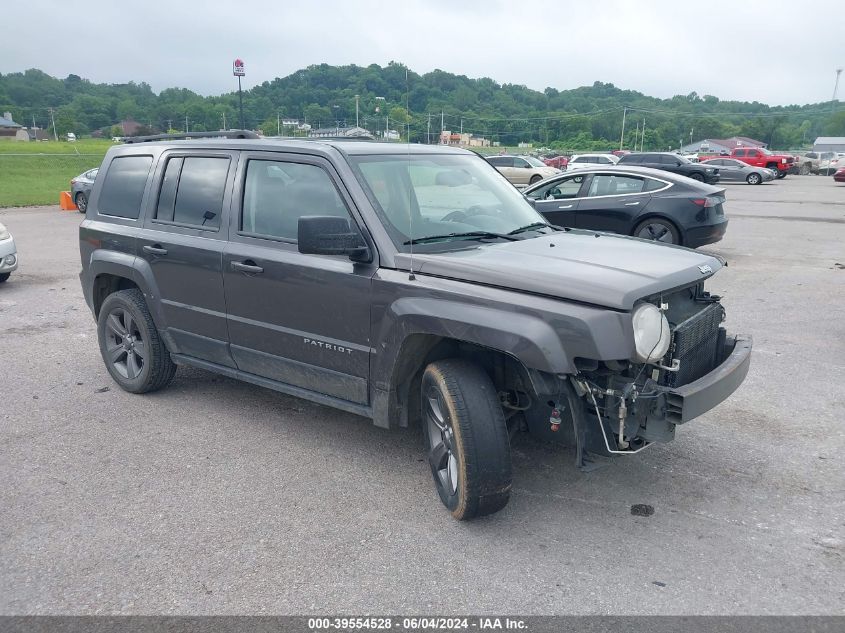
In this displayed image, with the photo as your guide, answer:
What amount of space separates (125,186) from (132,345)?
125 centimetres

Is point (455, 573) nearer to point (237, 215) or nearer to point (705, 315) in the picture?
point (705, 315)

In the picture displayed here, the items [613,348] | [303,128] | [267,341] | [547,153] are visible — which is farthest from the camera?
[547,153]

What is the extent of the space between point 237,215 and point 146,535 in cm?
208

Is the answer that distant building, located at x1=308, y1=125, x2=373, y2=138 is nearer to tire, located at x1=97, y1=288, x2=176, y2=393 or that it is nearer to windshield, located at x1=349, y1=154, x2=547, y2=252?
windshield, located at x1=349, y1=154, x2=547, y2=252

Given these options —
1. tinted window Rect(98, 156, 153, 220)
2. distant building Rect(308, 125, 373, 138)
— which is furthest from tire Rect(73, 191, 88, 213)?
distant building Rect(308, 125, 373, 138)

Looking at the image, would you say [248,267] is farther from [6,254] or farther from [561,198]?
[561,198]

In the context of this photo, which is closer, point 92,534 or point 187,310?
point 92,534

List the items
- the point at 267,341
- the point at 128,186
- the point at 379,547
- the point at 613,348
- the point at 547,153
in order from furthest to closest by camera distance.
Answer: the point at 547,153, the point at 128,186, the point at 267,341, the point at 379,547, the point at 613,348

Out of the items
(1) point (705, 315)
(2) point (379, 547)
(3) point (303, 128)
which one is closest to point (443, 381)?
(2) point (379, 547)

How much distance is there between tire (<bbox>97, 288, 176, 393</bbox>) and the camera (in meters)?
5.40

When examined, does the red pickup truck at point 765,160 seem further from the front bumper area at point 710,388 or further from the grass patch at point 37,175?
the front bumper area at point 710,388

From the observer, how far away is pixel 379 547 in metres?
3.46

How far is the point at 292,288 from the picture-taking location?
431 cm

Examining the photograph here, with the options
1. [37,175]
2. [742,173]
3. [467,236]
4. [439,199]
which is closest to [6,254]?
[439,199]
